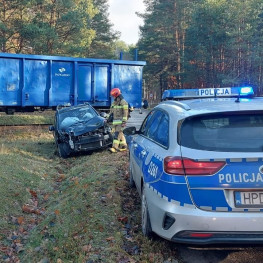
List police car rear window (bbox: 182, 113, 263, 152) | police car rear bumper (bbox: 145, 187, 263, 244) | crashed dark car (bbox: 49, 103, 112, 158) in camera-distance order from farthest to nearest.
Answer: crashed dark car (bbox: 49, 103, 112, 158) < police car rear window (bbox: 182, 113, 263, 152) < police car rear bumper (bbox: 145, 187, 263, 244)

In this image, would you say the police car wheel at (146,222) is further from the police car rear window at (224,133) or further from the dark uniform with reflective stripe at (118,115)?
the dark uniform with reflective stripe at (118,115)

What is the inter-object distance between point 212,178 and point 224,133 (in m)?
0.45

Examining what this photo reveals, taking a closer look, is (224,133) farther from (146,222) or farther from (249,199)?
(146,222)

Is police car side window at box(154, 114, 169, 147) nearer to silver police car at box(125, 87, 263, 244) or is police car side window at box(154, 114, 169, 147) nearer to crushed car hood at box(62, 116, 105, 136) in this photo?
silver police car at box(125, 87, 263, 244)

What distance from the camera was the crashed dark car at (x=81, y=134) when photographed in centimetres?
912

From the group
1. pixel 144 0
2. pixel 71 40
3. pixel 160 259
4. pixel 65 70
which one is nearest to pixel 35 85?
pixel 65 70

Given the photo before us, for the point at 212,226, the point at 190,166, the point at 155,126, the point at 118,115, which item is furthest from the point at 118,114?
the point at 212,226

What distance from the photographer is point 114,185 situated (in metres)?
6.03

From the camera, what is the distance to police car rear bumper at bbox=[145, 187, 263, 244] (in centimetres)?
295

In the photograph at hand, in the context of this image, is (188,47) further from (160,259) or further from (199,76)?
(160,259)

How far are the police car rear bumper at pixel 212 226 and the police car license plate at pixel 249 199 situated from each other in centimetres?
7

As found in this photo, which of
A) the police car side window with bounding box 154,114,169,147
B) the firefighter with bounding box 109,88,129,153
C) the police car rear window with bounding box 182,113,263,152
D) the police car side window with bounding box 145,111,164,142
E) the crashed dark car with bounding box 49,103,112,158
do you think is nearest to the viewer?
the police car rear window with bounding box 182,113,263,152

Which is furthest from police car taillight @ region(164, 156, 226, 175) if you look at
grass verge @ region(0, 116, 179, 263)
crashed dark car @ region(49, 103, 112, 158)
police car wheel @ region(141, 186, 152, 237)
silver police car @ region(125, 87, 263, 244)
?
crashed dark car @ region(49, 103, 112, 158)

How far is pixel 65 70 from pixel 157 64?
2978 centimetres
